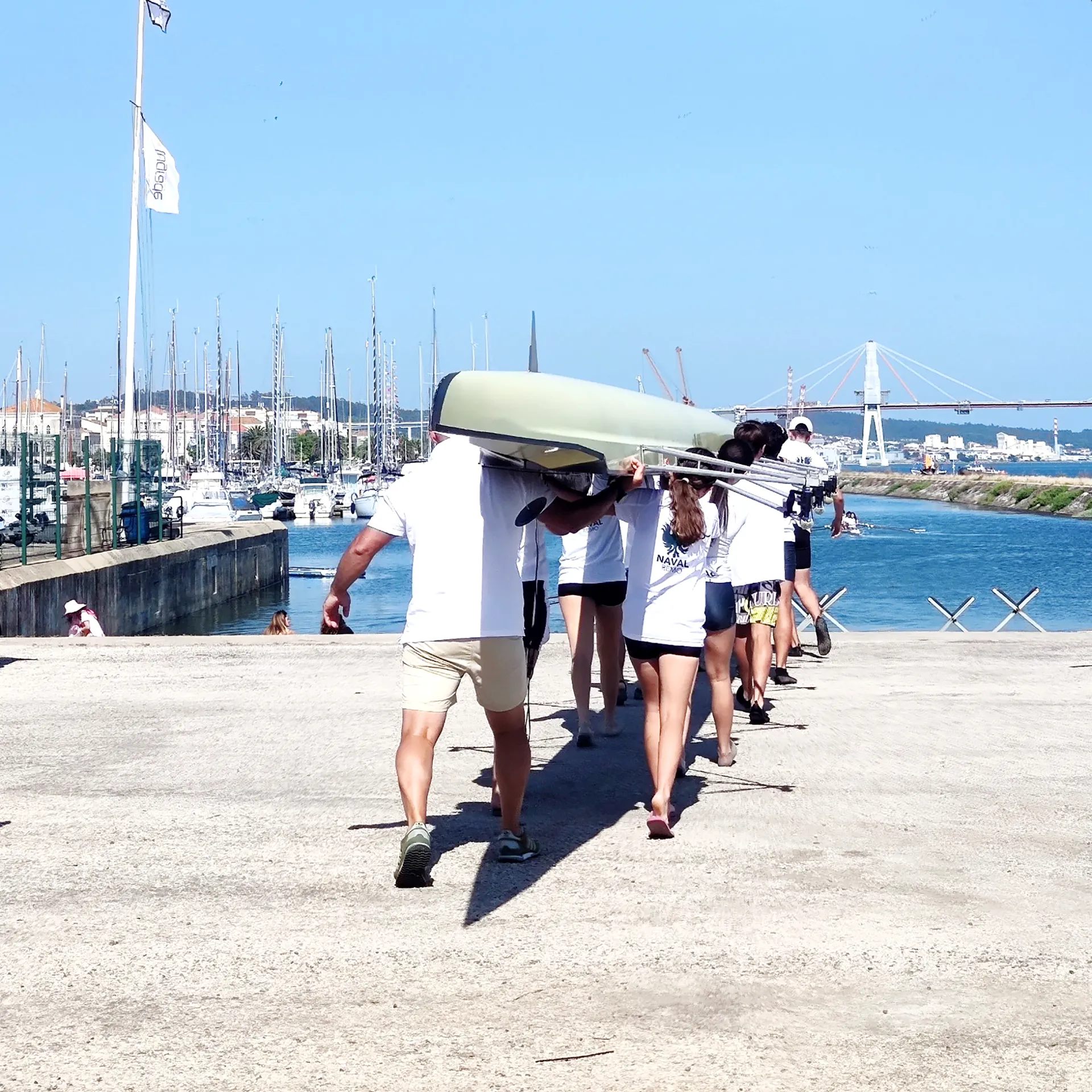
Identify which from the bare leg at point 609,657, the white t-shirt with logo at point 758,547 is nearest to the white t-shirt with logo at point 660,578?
the bare leg at point 609,657

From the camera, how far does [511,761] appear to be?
6152mm

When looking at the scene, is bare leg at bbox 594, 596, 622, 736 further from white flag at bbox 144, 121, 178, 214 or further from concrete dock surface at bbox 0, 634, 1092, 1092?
white flag at bbox 144, 121, 178, 214

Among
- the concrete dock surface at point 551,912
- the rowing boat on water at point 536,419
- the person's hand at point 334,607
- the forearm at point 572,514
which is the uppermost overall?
the rowing boat on water at point 536,419

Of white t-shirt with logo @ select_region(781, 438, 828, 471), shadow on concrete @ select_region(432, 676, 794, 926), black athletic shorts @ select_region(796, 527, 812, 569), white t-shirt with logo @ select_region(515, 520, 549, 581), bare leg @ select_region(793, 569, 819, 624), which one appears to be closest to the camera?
shadow on concrete @ select_region(432, 676, 794, 926)

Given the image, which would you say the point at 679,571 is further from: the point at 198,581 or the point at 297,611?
the point at 297,611

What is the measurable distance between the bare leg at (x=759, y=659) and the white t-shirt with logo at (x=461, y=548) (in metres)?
4.08

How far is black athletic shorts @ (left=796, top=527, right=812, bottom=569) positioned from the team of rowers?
2119 mm

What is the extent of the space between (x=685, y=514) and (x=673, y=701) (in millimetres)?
879

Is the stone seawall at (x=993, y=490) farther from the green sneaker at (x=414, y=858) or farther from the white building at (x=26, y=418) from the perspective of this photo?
the green sneaker at (x=414, y=858)

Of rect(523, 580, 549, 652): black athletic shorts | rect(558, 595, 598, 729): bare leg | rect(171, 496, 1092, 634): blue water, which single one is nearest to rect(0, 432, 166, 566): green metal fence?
rect(171, 496, 1092, 634): blue water

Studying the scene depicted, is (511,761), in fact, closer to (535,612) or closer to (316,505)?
(535,612)

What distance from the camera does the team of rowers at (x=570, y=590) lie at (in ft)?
19.2

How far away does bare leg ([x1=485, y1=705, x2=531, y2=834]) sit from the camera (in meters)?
6.12

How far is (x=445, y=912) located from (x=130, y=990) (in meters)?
1.25
